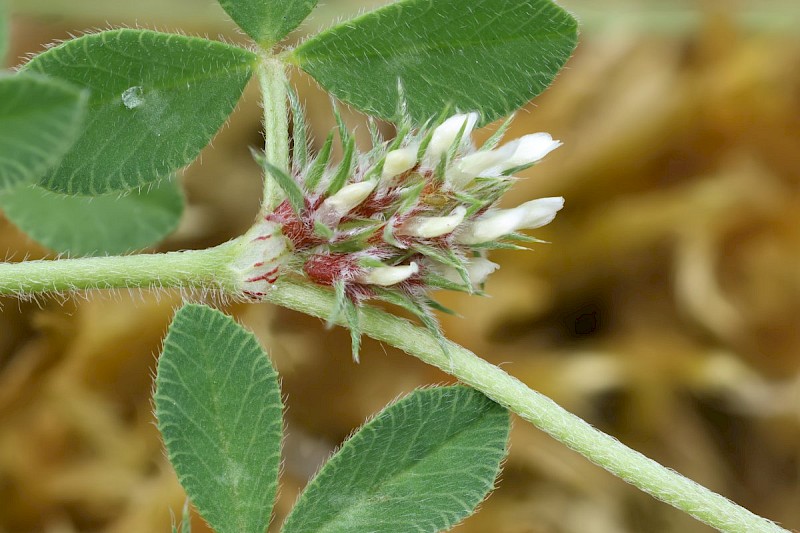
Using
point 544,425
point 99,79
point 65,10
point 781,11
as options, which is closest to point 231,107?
point 99,79

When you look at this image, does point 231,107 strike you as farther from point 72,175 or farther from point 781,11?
point 781,11

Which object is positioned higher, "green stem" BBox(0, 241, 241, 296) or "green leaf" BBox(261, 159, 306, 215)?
"green leaf" BBox(261, 159, 306, 215)

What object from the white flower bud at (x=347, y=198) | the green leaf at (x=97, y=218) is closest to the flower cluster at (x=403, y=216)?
the white flower bud at (x=347, y=198)

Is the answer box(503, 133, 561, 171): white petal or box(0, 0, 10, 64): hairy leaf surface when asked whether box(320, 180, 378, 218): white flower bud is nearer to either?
box(503, 133, 561, 171): white petal

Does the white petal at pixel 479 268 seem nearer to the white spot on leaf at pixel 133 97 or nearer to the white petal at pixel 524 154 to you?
the white petal at pixel 524 154

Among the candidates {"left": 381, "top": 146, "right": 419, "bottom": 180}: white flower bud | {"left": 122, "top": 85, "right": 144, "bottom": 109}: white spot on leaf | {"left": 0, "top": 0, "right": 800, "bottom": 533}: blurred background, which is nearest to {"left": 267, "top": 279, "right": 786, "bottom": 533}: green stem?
{"left": 381, "top": 146, "right": 419, "bottom": 180}: white flower bud
